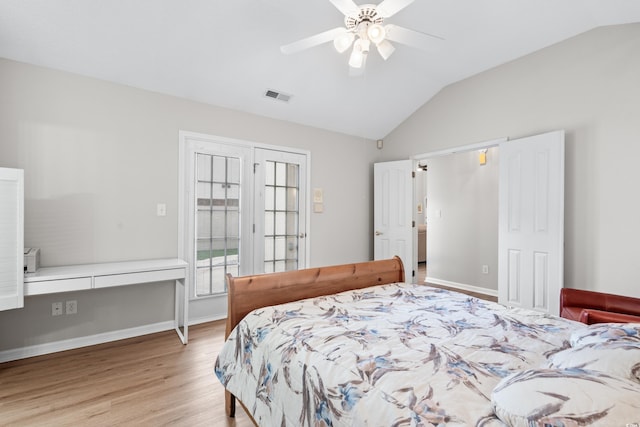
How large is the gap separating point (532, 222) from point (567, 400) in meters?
3.04

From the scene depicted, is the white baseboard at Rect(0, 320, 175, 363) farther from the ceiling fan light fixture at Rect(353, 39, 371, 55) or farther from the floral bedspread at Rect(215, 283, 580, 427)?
the ceiling fan light fixture at Rect(353, 39, 371, 55)

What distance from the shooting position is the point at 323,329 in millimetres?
1563

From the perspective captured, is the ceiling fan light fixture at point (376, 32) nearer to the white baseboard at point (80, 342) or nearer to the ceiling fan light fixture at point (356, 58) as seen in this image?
the ceiling fan light fixture at point (356, 58)

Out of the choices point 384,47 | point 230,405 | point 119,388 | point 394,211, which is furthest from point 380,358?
point 394,211

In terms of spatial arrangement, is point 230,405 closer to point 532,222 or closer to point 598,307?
point 598,307

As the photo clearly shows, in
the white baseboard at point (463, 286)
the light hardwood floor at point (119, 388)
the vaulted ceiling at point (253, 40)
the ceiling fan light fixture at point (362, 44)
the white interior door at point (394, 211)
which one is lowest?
the light hardwood floor at point (119, 388)

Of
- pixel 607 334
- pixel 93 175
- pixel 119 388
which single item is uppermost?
pixel 93 175

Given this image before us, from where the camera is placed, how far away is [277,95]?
12.4 ft

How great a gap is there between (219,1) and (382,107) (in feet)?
8.38

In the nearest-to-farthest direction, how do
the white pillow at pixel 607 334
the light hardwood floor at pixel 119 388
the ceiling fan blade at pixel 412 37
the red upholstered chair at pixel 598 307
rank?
1. the white pillow at pixel 607 334
2. the light hardwood floor at pixel 119 388
3. the red upholstered chair at pixel 598 307
4. the ceiling fan blade at pixel 412 37

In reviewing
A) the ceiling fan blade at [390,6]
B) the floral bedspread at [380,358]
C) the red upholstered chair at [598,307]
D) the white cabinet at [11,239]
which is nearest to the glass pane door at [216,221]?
the white cabinet at [11,239]

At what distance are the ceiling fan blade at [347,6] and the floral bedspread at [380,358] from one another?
1.91 m

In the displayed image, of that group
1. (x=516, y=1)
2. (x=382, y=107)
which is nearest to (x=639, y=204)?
(x=516, y=1)

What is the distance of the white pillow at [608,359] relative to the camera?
938mm
